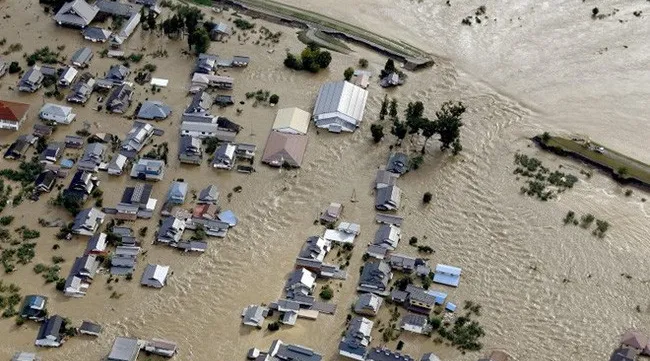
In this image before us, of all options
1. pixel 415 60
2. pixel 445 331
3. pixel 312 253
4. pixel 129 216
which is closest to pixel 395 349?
pixel 445 331

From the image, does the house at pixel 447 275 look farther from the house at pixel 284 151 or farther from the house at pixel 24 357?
the house at pixel 24 357

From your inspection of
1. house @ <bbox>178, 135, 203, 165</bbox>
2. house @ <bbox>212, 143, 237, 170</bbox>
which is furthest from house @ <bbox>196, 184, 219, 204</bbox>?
house @ <bbox>178, 135, 203, 165</bbox>

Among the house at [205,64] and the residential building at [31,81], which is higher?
the house at [205,64]

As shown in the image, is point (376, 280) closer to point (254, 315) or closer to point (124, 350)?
point (254, 315)

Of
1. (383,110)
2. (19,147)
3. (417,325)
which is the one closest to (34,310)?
(19,147)

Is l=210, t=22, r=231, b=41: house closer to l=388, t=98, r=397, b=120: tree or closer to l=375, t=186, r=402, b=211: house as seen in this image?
l=388, t=98, r=397, b=120: tree

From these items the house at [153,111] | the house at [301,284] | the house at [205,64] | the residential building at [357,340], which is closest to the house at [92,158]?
the house at [153,111]
